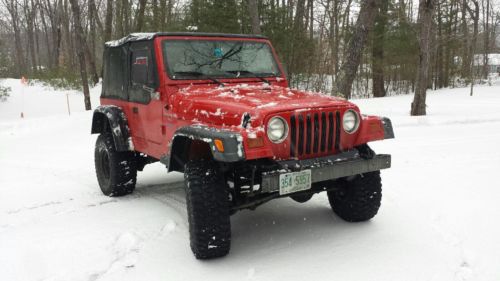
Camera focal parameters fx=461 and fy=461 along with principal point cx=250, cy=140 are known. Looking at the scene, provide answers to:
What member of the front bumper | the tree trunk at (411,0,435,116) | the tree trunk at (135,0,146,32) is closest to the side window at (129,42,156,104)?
the front bumper

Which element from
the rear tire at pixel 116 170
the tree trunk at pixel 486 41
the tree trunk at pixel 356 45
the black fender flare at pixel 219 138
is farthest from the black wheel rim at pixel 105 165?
the tree trunk at pixel 486 41

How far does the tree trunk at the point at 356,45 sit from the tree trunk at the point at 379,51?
43.7ft

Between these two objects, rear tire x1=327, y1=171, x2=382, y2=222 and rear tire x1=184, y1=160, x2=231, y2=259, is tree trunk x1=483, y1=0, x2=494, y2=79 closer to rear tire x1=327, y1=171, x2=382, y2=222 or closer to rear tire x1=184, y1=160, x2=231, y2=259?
rear tire x1=327, y1=171, x2=382, y2=222

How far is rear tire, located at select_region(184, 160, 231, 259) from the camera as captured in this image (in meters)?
3.64

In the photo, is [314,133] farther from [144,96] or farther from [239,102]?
[144,96]

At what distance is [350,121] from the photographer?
157 inches

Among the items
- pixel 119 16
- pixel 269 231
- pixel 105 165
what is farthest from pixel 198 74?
pixel 119 16

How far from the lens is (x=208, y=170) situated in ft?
12.2

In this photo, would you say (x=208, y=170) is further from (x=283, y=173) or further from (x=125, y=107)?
(x=125, y=107)

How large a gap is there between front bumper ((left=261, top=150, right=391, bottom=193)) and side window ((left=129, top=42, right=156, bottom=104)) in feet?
6.20

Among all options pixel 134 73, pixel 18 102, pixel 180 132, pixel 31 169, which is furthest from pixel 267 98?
pixel 18 102

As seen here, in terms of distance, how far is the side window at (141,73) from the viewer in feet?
15.8

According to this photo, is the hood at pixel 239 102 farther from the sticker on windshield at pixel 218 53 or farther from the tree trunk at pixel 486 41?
the tree trunk at pixel 486 41

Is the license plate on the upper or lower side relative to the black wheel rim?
upper
